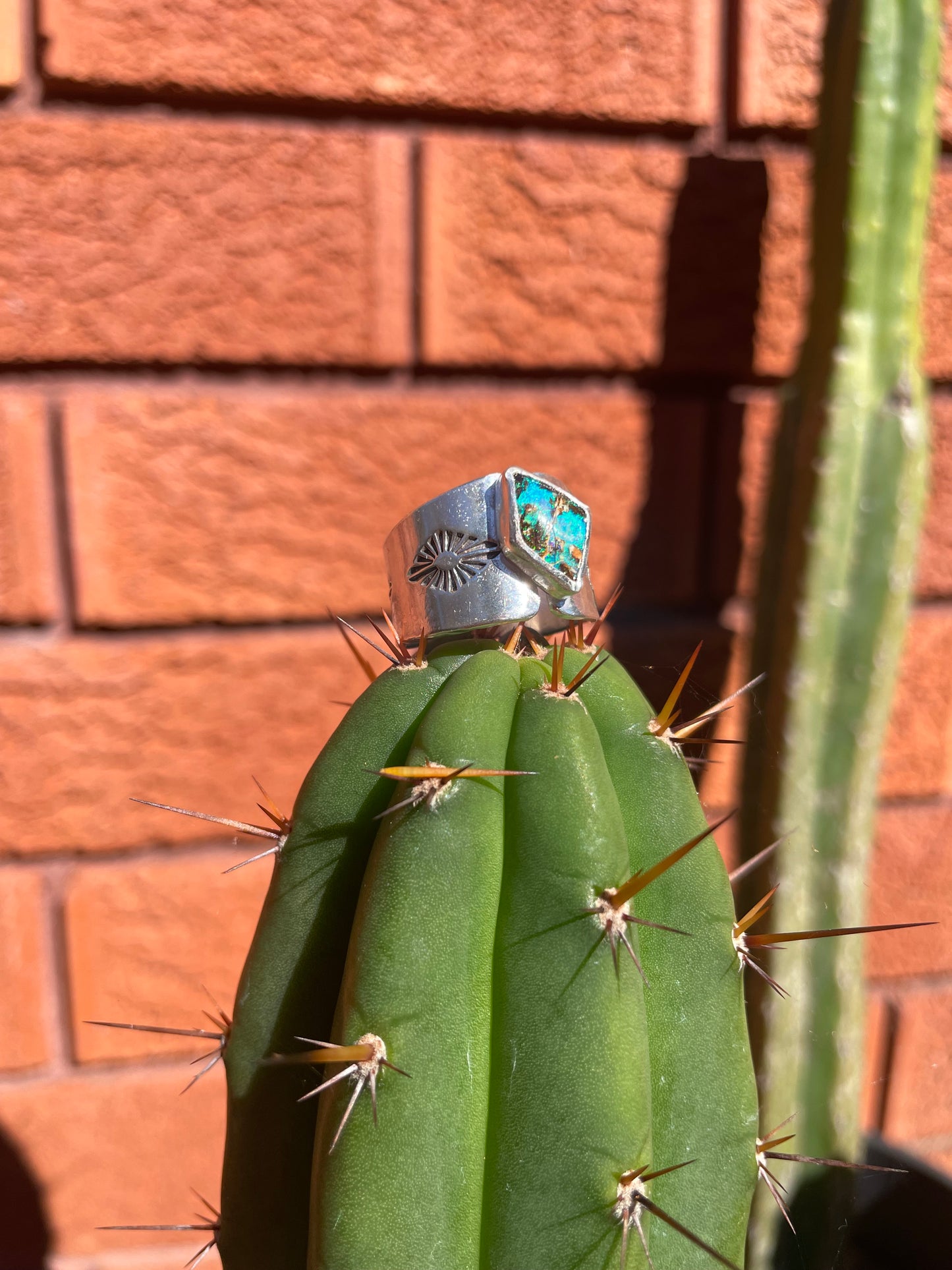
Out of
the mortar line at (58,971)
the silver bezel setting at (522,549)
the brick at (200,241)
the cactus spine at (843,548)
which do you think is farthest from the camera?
the mortar line at (58,971)

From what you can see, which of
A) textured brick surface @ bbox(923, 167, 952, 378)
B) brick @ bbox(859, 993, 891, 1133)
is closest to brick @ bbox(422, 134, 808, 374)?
textured brick surface @ bbox(923, 167, 952, 378)

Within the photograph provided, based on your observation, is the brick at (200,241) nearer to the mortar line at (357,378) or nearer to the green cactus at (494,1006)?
the mortar line at (357,378)

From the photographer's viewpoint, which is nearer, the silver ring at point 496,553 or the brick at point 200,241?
the silver ring at point 496,553

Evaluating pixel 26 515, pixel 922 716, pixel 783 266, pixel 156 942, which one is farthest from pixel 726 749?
pixel 26 515

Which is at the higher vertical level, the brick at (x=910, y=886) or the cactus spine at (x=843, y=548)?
the cactus spine at (x=843, y=548)

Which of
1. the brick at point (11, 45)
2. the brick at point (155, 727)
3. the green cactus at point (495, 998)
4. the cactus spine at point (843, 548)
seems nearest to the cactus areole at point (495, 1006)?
the green cactus at point (495, 998)

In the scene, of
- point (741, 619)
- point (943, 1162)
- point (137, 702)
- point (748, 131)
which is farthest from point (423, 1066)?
point (943, 1162)
